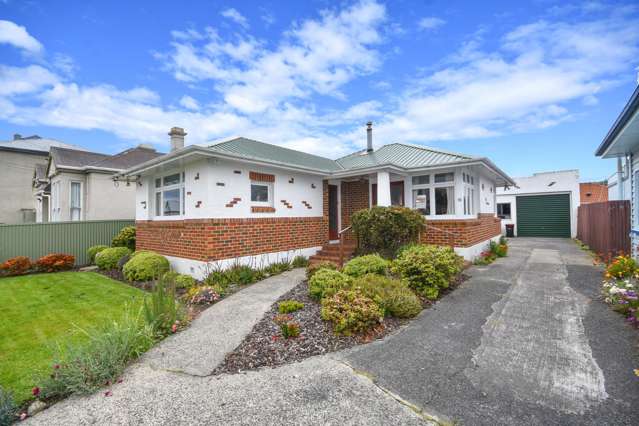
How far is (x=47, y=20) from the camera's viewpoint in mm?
7492

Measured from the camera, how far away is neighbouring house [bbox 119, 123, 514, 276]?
7703mm

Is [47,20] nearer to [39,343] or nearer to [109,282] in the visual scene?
[109,282]

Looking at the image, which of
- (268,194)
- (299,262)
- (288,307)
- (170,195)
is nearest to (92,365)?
(288,307)

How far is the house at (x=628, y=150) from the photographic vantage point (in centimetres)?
560

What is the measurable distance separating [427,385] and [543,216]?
21681mm

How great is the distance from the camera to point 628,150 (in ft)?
26.1

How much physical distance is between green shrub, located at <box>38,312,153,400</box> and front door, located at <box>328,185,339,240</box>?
8.22 meters

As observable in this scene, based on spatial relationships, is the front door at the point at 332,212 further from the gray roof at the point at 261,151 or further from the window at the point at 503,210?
the window at the point at 503,210

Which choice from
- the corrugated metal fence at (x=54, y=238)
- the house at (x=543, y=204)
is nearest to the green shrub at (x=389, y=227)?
the corrugated metal fence at (x=54, y=238)

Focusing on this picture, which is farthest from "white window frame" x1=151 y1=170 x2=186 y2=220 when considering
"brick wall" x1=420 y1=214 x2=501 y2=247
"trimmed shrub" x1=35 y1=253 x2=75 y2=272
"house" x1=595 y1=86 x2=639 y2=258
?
"house" x1=595 y1=86 x2=639 y2=258

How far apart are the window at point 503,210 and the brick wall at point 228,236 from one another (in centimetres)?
1604

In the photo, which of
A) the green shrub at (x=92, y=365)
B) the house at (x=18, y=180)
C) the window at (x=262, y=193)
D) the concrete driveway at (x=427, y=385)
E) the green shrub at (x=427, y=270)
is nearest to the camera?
the concrete driveway at (x=427, y=385)

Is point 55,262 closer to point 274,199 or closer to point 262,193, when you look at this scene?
point 262,193

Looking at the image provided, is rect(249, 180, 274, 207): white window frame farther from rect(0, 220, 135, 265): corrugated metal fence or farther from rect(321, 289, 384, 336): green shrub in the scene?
rect(0, 220, 135, 265): corrugated metal fence
